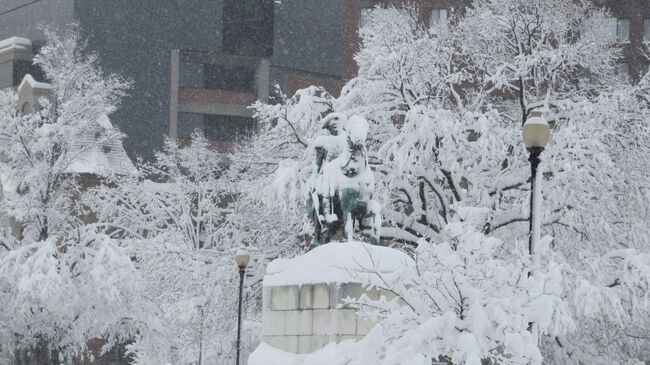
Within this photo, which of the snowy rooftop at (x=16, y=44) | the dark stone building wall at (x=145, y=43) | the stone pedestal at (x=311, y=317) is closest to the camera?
the stone pedestal at (x=311, y=317)

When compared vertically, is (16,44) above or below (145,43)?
below

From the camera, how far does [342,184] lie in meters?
20.3

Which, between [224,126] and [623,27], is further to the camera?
[224,126]

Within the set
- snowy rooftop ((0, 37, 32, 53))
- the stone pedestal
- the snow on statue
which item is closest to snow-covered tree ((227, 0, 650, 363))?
the snow on statue

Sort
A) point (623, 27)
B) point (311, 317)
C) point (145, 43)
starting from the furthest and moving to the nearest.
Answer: point (145, 43) → point (623, 27) → point (311, 317)

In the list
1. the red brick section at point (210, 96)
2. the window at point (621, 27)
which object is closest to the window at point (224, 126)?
the red brick section at point (210, 96)

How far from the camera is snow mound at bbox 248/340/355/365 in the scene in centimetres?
1866

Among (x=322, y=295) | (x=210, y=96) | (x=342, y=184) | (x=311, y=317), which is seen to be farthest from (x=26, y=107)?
(x=322, y=295)

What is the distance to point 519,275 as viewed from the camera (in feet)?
50.0

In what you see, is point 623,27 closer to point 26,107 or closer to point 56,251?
point 26,107

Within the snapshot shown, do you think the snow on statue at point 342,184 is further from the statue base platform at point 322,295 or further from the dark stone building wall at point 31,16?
the dark stone building wall at point 31,16

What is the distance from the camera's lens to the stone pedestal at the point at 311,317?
747 inches

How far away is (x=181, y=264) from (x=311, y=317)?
13.3 meters

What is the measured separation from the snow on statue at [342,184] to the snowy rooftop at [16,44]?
163ft
